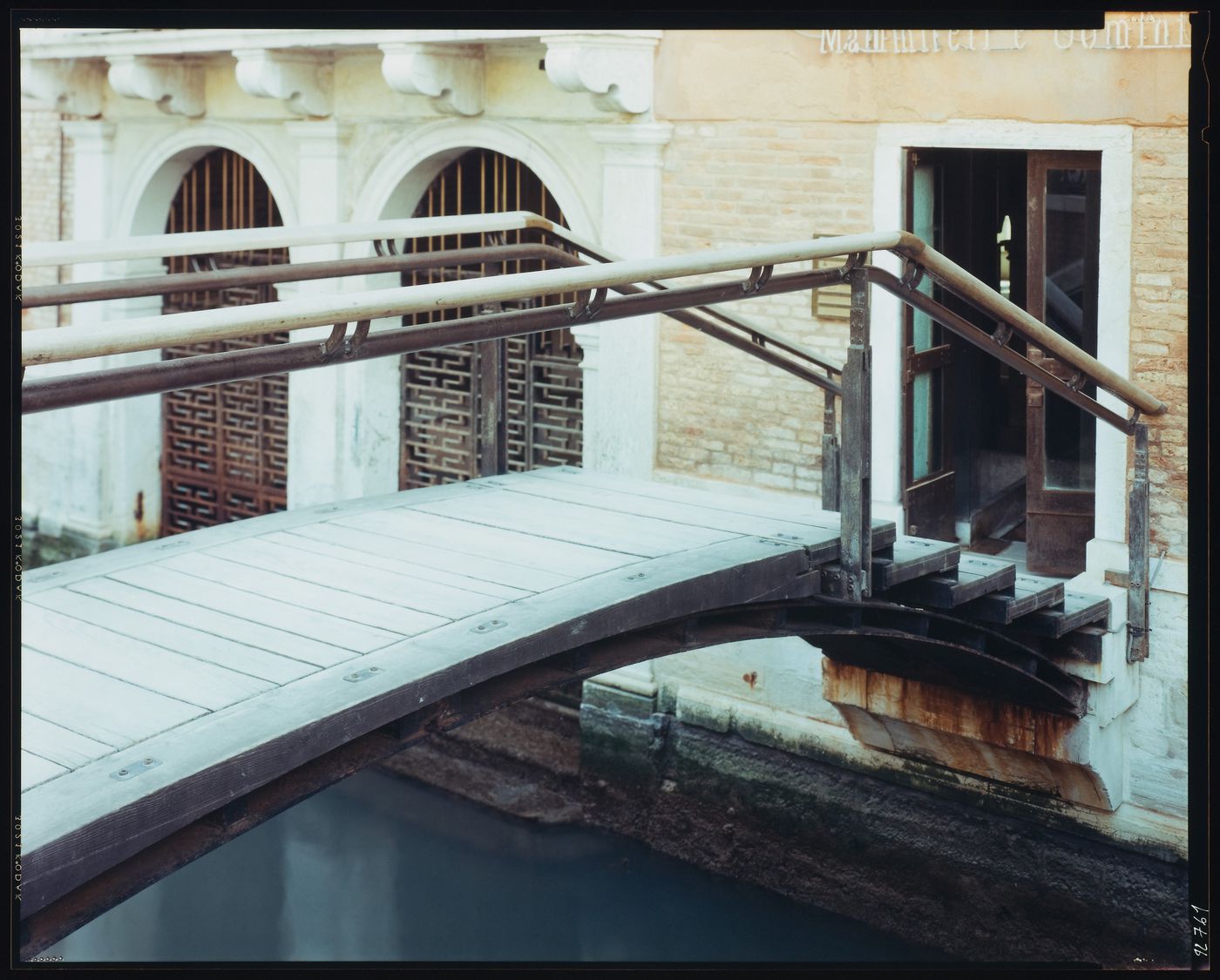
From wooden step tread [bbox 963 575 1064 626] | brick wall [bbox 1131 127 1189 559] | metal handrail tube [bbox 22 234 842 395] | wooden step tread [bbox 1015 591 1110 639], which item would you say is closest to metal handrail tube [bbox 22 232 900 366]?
metal handrail tube [bbox 22 234 842 395]

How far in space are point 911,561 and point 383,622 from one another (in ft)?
6.42

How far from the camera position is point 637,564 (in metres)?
4.50

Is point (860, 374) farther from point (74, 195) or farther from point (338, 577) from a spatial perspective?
point (74, 195)

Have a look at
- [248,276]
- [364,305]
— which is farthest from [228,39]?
[364,305]

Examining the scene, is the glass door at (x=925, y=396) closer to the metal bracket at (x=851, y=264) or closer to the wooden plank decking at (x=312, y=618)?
the wooden plank decking at (x=312, y=618)

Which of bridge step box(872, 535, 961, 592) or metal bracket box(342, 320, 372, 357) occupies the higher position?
metal bracket box(342, 320, 372, 357)

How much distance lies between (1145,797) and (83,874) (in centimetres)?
481

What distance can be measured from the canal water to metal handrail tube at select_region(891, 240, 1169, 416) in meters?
2.59

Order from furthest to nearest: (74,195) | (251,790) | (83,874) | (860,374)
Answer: (74,195)
(860,374)
(251,790)
(83,874)

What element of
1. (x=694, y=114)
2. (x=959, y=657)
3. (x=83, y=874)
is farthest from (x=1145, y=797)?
(x=83, y=874)

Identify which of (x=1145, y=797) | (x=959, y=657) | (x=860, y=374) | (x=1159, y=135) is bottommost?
(x=1145, y=797)

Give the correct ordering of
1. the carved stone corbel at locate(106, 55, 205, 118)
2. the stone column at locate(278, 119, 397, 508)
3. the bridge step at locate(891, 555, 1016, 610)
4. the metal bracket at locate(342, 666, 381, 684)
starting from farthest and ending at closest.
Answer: the carved stone corbel at locate(106, 55, 205, 118), the stone column at locate(278, 119, 397, 508), the bridge step at locate(891, 555, 1016, 610), the metal bracket at locate(342, 666, 381, 684)

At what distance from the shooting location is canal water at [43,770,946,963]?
7.04 metres

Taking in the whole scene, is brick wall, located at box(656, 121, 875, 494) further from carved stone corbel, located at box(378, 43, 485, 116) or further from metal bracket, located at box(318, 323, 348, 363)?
metal bracket, located at box(318, 323, 348, 363)
